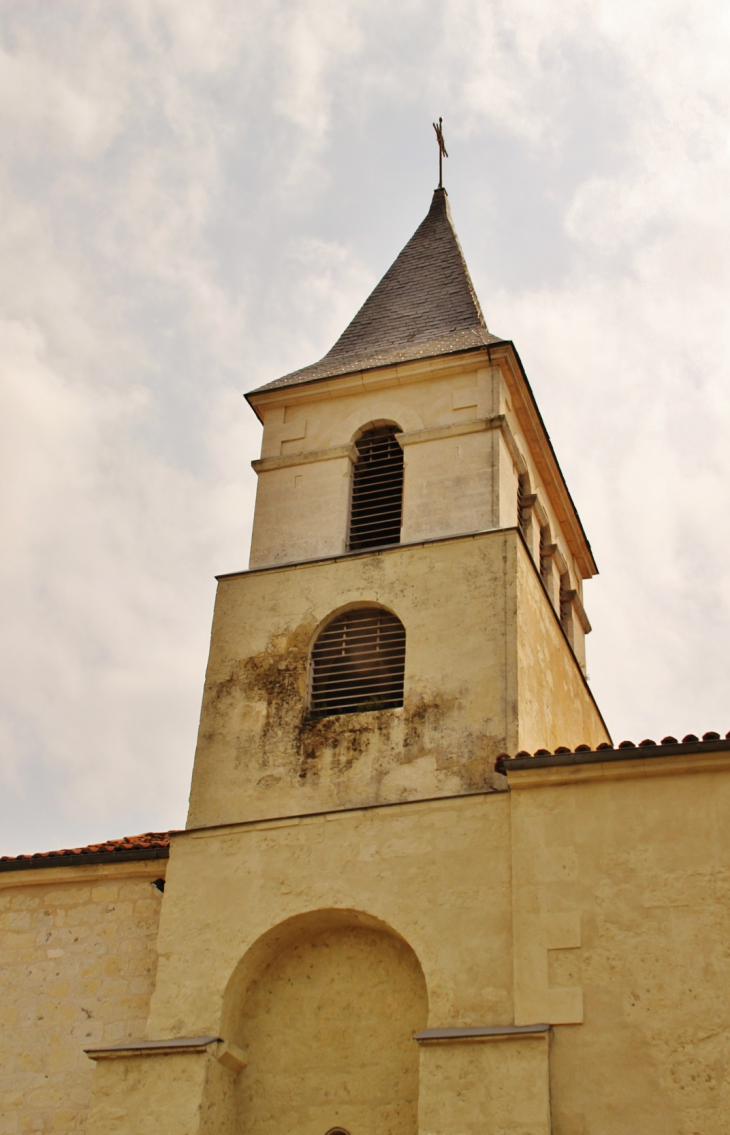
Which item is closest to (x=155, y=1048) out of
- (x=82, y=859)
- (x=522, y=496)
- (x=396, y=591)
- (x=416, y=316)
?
(x=82, y=859)

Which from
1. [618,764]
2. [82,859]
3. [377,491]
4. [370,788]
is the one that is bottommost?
[82,859]

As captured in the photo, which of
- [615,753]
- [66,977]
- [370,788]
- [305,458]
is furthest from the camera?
[305,458]

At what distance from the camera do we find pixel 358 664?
13641 millimetres

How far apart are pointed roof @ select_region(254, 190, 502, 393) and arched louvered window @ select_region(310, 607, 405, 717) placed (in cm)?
398

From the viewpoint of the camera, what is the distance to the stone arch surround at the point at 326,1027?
1126 centimetres

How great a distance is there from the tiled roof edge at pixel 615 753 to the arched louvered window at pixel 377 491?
421cm

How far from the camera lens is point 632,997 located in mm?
10125

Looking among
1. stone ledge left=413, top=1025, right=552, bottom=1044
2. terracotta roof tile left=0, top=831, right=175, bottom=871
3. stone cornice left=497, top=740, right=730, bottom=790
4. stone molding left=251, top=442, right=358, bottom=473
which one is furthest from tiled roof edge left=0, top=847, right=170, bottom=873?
stone molding left=251, top=442, right=358, bottom=473

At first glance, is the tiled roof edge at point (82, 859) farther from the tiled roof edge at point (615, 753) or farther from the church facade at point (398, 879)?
the tiled roof edge at point (615, 753)

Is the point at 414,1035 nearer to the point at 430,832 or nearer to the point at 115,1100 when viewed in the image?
the point at 430,832

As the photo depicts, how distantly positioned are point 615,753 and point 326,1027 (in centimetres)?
370

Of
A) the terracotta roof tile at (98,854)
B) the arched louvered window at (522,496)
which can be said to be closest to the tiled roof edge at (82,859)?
the terracotta roof tile at (98,854)

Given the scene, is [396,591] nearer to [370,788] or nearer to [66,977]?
[370,788]

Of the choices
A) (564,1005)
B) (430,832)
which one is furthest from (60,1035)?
(564,1005)
